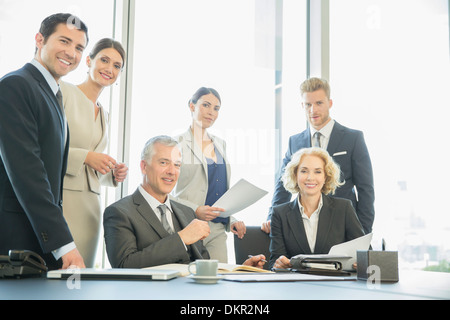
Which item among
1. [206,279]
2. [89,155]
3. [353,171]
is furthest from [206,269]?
[353,171]

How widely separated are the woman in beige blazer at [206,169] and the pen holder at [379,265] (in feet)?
4.83

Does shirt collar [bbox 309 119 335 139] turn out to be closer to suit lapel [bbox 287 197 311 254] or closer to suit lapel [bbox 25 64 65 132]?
suit lapel [bbox 287 197 311 254]

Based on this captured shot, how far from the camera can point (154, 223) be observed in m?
2.11

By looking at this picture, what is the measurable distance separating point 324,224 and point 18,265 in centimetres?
162

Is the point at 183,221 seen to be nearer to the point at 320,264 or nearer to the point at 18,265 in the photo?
the point at 320,264

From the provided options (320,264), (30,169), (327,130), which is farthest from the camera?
(327,130)

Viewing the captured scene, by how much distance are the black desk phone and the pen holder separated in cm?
97

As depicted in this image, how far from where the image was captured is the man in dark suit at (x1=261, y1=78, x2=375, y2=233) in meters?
2.98

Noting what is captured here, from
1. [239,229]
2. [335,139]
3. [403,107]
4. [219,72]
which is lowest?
[239,229]

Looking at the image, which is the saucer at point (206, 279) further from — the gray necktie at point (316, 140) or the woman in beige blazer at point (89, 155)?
the gray necktie at point (316, 140)

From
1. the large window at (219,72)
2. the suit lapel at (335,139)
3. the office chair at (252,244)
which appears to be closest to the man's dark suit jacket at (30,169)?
the office chair at (252,244)

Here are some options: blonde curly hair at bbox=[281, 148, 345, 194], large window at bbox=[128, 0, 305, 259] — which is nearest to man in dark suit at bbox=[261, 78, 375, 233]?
blonde curly hair at bbox=[281, 148, 345, 194]

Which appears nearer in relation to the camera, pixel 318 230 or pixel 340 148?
pixel 318 230
